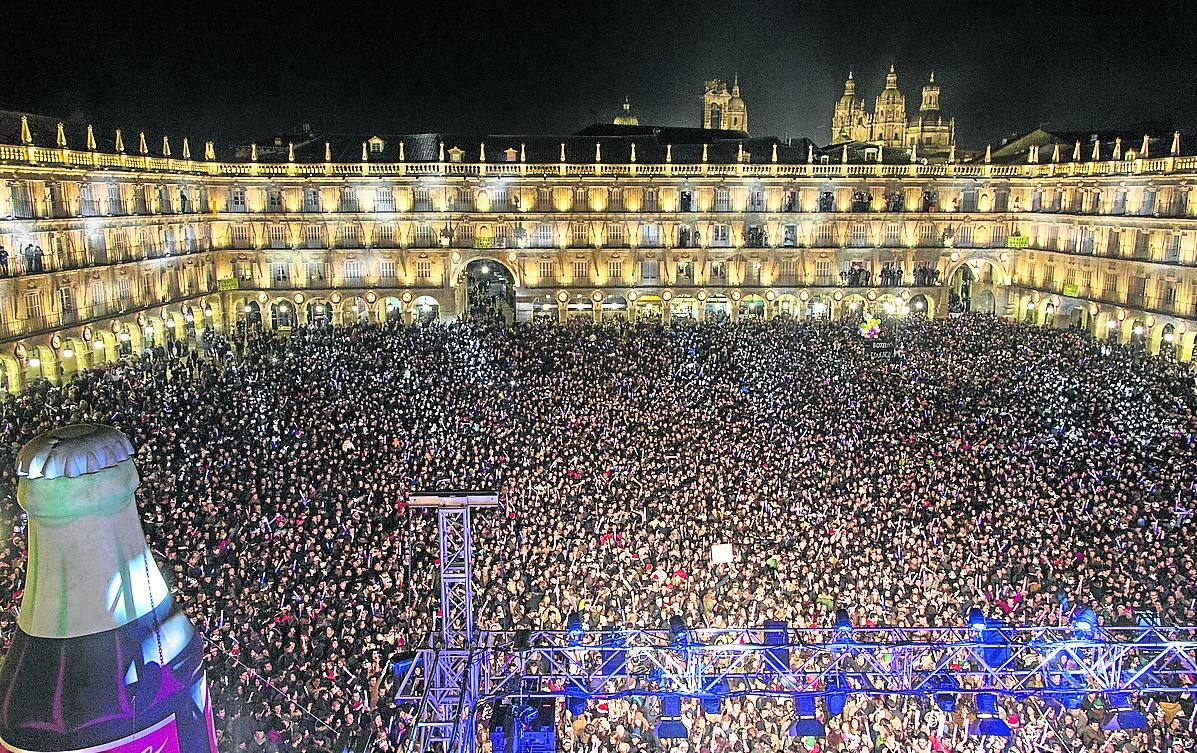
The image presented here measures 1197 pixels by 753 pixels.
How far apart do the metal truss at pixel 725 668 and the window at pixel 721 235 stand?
42575 mm

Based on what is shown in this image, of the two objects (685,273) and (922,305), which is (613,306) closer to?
(685,273)

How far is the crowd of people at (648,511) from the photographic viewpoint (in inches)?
574

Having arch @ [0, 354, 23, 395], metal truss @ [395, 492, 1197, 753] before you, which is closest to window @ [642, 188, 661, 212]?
arch @ [0, 354, 23, 395]

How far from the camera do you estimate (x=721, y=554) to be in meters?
18.8

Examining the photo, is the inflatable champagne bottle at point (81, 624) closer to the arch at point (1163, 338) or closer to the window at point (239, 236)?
the arch at point (1163, 338)

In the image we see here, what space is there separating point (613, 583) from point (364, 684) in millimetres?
5603

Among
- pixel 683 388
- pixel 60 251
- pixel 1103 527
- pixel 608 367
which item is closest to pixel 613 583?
pixel 1103 527

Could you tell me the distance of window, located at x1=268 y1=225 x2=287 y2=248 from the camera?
176 feet

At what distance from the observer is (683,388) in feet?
103

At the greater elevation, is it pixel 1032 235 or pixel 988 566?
pixel 1032 235

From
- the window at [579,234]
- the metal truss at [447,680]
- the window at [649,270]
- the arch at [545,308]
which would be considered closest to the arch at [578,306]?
the arch at [545,308]

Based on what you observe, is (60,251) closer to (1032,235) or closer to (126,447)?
(126,447)

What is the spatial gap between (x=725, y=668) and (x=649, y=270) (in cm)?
4363

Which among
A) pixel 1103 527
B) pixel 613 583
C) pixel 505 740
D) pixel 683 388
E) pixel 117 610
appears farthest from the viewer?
pixel 683 388
